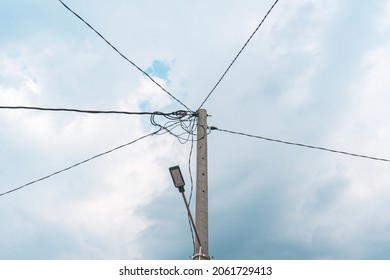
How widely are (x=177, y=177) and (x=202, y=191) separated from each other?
0.75 meters

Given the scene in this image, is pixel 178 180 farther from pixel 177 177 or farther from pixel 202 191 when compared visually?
pixel 202 191

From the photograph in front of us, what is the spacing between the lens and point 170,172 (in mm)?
5320

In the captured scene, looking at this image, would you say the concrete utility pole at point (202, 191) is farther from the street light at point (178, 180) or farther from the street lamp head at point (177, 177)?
the street lamp head at point (177, 177)

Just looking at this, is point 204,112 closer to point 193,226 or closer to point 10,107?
point 193,226

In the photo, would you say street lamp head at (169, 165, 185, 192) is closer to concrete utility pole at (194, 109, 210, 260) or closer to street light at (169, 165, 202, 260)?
street light at (169, 165, 202, 260)

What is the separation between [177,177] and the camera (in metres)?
5.29

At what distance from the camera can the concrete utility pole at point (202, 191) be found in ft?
17.6

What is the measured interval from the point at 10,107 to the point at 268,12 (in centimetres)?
435

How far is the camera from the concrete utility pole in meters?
5.35

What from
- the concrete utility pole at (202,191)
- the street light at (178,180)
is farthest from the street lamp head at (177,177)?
the concrete utility pole at (202,191)

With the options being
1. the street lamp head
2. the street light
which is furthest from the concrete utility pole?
the street lamp head

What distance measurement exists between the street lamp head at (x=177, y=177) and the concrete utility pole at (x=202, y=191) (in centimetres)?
66

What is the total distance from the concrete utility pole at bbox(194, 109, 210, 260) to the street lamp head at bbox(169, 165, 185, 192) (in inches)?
26.1

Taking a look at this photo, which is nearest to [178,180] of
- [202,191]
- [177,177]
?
[177,177]
